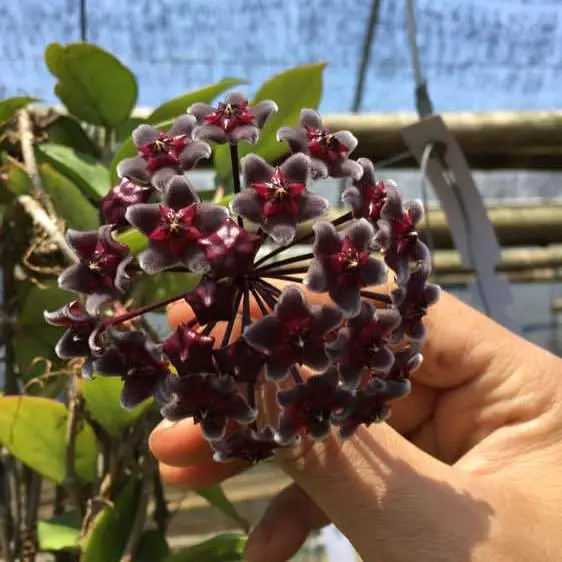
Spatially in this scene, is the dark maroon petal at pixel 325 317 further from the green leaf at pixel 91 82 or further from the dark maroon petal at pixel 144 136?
the green leaf at pixel 91 82

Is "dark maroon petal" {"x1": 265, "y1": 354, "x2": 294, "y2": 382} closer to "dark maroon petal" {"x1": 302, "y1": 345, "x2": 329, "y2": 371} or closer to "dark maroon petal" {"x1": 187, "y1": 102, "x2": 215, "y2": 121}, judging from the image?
"dark maroon petal" {"x1": 302, "y1": 345, "x2": 329, "y2": 371}

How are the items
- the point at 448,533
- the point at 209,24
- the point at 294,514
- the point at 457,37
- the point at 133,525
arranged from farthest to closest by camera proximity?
the point at 457,37 → the point at 209,24 → the point at 294,514 → the point at 133,525 → the point at 448,533

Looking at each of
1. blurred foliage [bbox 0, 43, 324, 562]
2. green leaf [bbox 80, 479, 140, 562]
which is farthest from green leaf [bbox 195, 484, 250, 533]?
green leaf [bbox 80, 479, 140, 562]

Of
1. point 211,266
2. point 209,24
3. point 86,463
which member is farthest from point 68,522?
point 209,24

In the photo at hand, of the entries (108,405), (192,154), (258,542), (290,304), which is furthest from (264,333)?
(258,542)

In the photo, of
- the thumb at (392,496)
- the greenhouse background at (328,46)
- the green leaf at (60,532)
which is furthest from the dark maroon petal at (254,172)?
the greenhouse background at (328,46)

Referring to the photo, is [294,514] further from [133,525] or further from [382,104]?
[382,104]

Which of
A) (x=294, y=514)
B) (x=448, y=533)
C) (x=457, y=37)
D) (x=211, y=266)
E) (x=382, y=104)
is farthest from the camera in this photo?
(x=382, y=104)
